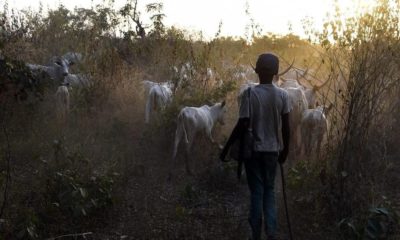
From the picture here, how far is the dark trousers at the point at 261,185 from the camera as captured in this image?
17.2 feet

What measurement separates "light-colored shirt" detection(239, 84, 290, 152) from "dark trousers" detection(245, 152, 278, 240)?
0.10 metres

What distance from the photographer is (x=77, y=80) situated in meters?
12.5

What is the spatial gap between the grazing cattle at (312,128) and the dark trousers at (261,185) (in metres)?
2.97

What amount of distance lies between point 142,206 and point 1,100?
2.75m

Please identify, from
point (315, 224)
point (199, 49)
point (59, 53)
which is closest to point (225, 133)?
point (199, 49)

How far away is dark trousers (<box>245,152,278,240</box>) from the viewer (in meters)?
5.23

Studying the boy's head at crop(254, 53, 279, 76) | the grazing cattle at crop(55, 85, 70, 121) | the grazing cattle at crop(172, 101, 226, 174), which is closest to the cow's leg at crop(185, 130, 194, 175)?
the grazing cattle at crop(172, 101, 226, 174)

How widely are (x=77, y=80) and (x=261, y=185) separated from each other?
810cm

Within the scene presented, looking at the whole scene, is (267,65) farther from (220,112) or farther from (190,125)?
(220,112)

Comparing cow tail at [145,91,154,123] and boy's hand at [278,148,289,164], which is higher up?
boy's hand at [278,148,289,164]

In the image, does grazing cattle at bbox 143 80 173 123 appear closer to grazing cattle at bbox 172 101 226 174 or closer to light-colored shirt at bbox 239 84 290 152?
grazing cattle at bbox 172 101 226 174

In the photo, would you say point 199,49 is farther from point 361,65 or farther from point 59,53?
point 361,65

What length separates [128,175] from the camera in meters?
7.86

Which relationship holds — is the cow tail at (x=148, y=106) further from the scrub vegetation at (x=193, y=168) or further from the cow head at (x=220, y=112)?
the cow head at (x=220, y=112)
